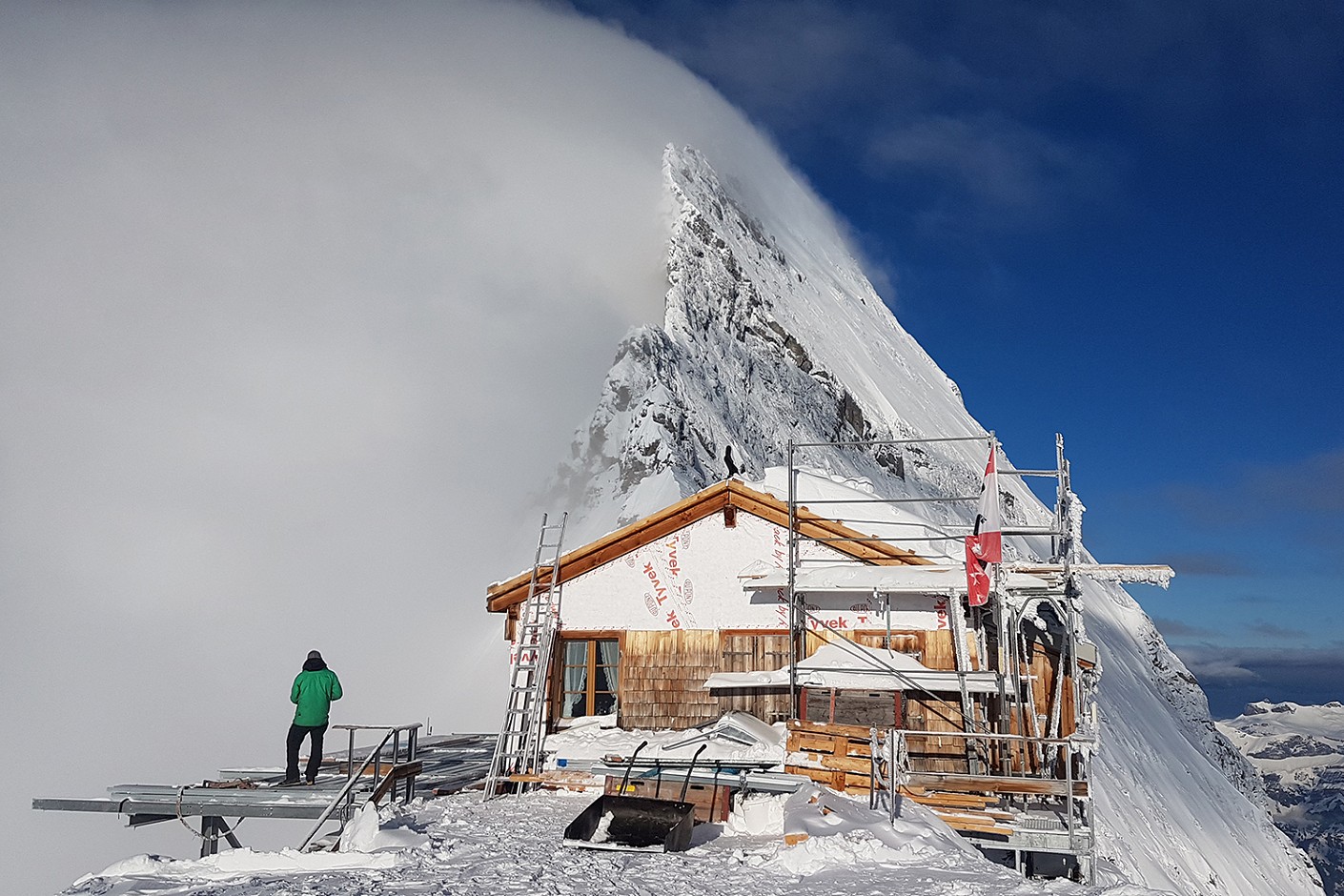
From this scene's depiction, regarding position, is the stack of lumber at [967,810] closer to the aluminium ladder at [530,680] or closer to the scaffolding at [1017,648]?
the scaffolding at [1017,648]

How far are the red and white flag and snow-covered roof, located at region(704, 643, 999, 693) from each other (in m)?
1.36

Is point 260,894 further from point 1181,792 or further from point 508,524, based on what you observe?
point 508,524

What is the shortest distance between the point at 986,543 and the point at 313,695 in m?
9.14

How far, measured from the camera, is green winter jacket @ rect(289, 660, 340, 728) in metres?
12.1

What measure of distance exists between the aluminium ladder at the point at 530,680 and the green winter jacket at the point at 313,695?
2774 mm

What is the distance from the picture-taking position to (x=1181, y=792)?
1462 inches

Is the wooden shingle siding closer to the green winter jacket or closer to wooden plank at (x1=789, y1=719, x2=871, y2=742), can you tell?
wooden plank at (x1=789, y1=719, x2=871, y2=742)

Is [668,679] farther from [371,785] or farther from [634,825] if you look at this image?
[634,825]

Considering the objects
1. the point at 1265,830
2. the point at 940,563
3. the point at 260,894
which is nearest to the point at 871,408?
the point at 1265,830

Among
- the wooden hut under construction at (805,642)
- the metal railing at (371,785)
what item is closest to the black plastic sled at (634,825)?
the metal railing at (371,785)

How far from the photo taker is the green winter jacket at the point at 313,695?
476 inches

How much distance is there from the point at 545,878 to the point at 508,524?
48457mm

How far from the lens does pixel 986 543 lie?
1302cm

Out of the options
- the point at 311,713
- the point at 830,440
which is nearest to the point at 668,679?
the point at 311,713
